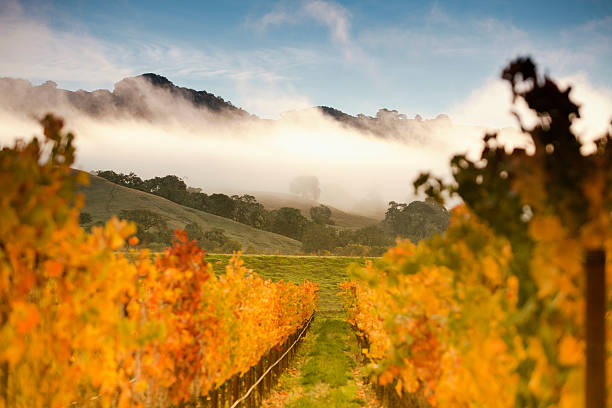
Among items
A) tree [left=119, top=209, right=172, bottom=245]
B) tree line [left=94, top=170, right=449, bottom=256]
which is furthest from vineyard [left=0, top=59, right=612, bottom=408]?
tree line [left=94, top=170, right=449, bottom=256]

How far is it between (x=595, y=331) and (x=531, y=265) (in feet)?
1.42

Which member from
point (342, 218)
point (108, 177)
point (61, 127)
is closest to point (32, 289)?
point (61, 127)

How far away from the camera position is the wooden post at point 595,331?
2.15m

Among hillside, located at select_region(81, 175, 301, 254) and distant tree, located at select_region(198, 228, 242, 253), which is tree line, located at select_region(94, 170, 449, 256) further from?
distant tree, located at select_region(198, 228, 242, 253)

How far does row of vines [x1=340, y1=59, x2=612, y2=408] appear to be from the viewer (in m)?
2.20

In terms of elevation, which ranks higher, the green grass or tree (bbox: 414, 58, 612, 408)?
tree (bbox: 414, 58, 612, 408)

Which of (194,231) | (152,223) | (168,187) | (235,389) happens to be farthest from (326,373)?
(168,187)

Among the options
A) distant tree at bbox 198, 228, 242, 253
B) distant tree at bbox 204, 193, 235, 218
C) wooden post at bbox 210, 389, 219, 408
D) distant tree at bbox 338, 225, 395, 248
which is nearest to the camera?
wooden post at bbox 210, 389, 219, 408

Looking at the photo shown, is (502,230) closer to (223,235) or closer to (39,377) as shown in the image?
(39,377)

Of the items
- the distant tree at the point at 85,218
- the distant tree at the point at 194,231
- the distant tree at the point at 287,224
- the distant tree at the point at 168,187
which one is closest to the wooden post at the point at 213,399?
the distant tree at the point at 194,231

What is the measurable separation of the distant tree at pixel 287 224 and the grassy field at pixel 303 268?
60581 millimetres

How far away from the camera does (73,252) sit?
10.9 ft

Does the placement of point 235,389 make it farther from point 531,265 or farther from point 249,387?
point 531,265

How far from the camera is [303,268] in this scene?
170 feet
